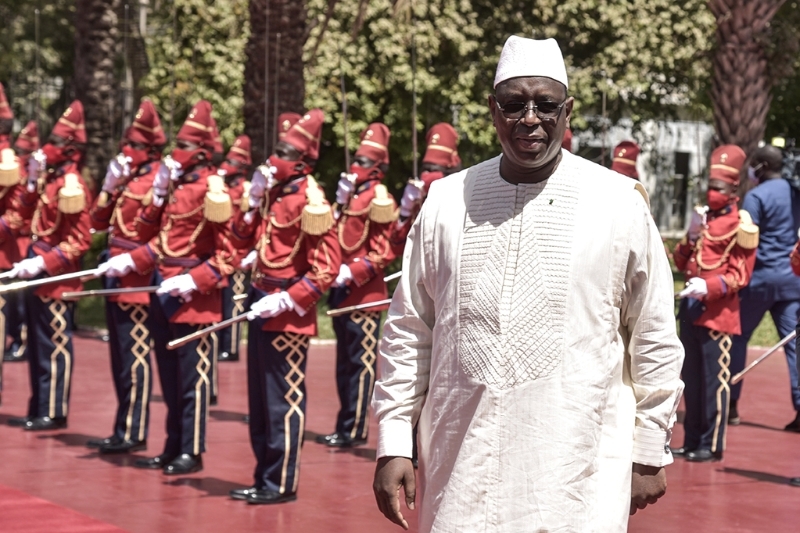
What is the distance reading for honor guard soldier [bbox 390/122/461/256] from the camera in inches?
380

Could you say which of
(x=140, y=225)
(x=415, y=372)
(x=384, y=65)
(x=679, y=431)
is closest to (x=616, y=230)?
(x=415, y=372)

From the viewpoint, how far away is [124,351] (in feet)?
30.5

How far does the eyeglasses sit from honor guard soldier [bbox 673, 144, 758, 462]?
5511 mm

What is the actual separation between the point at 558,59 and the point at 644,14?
20.0m

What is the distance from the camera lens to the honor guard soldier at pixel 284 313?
745 centimetres

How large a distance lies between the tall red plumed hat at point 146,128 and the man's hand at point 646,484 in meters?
6.51

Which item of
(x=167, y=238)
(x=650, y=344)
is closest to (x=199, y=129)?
(x=167, y=238)

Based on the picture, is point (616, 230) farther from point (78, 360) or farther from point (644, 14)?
point (644, 14)

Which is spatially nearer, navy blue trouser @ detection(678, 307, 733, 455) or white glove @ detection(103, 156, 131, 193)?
navy blue trouser @ detection(678, 307, 733, 455)

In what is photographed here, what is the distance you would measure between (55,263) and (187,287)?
1.97m

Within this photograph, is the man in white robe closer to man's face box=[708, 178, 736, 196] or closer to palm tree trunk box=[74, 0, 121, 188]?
man's face box=[708, 178, 736, 196]

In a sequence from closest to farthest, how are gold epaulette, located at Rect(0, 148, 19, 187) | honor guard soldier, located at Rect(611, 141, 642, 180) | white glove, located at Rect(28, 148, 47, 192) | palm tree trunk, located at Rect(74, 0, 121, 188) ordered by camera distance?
honor guard soldier, located at Rect(611, 141, 642, 180)
white glove, located at Rect(28, 148, 47, 192)
gold epaulette, located at Rect(0, 148, 19, 187)
palm tree trunk, located at Rect(74, 0, 121, 188)

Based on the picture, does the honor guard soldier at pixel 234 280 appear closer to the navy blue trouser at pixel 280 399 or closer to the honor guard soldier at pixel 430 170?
the honor guard soldier at pixel 430 170

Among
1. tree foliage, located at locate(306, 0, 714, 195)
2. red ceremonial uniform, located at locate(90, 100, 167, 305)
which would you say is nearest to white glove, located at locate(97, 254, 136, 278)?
red ceremonial uniform, located at locate(90, 100, 167, 305)
